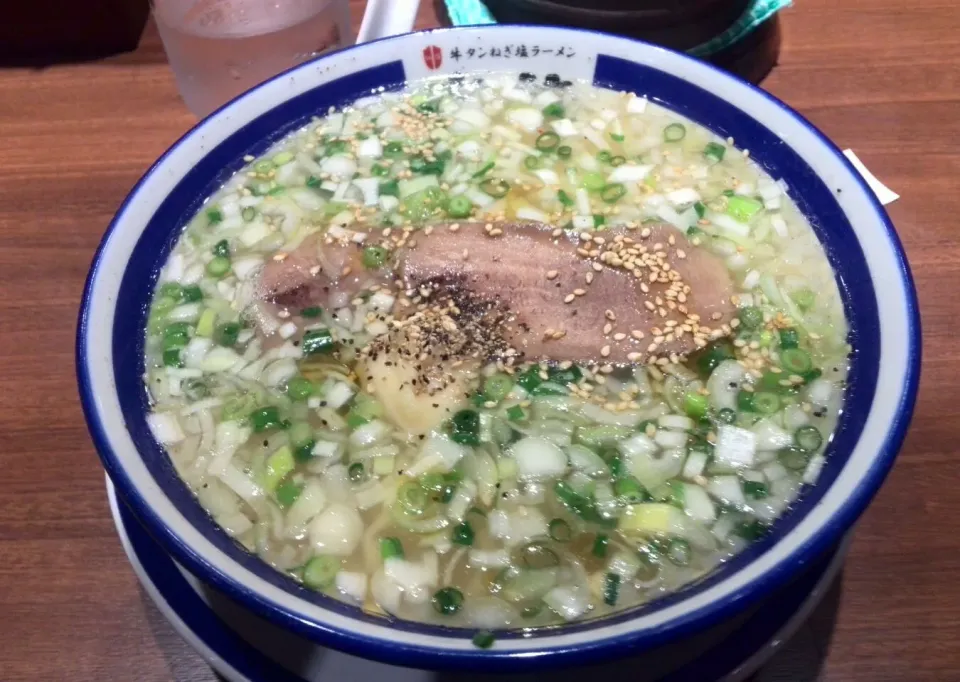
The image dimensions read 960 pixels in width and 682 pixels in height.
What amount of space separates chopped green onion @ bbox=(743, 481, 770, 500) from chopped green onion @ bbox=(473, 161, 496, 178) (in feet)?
2.97

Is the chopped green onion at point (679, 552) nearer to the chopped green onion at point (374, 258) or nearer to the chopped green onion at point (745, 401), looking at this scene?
the chopped green onion at point (745, 401)

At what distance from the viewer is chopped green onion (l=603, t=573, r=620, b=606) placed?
1054mm

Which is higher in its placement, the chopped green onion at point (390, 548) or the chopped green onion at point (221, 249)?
the chopped green onion at point (221, 249)

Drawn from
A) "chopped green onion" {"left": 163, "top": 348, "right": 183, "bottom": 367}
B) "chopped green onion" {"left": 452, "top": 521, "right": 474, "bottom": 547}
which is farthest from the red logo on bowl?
"chopped green onion" {"left": 452, "top": 521, "right": 474, "bottom": 547}

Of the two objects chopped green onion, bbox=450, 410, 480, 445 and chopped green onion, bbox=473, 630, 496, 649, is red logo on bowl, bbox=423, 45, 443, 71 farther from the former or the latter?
chopped green onion, bbox=473, 630, 496, 649

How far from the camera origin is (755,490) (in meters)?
1.17

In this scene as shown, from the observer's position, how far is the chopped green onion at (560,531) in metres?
1.14

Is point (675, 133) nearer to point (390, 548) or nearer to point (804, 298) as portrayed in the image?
point (804, 298)

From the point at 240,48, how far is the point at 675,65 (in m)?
1.17

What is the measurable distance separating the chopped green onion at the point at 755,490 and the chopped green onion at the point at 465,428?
44 cm

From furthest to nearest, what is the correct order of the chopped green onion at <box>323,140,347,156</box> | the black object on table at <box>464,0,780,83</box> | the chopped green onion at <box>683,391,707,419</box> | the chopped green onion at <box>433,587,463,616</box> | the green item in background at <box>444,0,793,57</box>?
the green item in background at <box>444,0,793,57</box>, the black object on table at <box>464,0,780,83</box>, the chopped green onion at <box>323,140,347,156</box>, the chopped green onion at <box>683,391,707,419</box>, the chopped green onion at <box>433,587,463,616</box>

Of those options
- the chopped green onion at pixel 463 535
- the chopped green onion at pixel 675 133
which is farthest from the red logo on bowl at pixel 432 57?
the chopped green onion at pixel 463 535

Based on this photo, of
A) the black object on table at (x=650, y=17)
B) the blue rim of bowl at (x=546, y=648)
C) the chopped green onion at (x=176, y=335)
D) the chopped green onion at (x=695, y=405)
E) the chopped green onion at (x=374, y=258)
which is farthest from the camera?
the black object on table at (x=650, y=17)

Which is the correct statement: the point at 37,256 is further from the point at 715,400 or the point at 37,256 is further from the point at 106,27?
the point at 715,400
